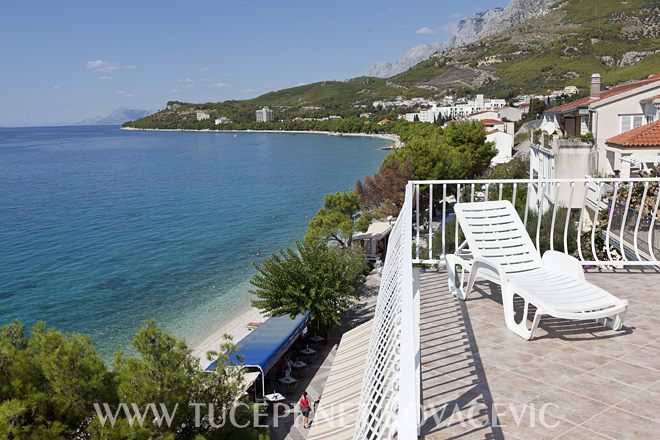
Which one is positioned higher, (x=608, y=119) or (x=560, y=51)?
(x=560, y=51)

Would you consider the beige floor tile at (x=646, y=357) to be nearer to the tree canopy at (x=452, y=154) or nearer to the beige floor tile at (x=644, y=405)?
the beige floor tile at (x=644, y=405)

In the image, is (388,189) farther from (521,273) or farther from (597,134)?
(521,273)

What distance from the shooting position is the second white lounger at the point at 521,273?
435 centimetres

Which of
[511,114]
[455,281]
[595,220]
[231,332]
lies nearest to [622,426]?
[455,281]

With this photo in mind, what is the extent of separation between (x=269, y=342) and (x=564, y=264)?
38.6 feet

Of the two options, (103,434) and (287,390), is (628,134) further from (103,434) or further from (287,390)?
(103,434)

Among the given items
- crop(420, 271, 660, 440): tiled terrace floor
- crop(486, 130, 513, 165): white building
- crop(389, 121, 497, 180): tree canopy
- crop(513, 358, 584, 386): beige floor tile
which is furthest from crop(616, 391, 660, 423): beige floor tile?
crop(486, 130, 513, 165): white building

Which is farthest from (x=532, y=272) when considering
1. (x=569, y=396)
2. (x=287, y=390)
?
(x=287, y=390)

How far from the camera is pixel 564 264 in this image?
516 centimetres

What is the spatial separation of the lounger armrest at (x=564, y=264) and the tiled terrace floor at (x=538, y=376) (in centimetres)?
49

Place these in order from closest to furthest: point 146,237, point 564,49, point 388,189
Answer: point 388,189 < point 146,237 < point 564,49

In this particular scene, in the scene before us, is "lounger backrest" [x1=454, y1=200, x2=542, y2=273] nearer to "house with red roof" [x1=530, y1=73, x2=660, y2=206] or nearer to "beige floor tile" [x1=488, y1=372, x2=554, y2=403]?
"beige floor tile" [x1=488, y1=372, x2=554, y2=403]

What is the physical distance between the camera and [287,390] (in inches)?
582

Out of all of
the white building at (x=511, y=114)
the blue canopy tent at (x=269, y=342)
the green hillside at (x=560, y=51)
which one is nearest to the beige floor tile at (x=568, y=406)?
the blue canopy tent at (x=269, y=342)
